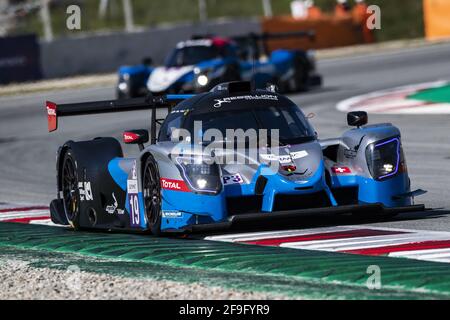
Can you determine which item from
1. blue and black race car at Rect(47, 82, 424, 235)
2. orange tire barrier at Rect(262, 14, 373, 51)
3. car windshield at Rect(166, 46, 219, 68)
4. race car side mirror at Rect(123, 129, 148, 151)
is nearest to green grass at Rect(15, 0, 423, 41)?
orange tire barrier at Rect(262, 14, 373, 51)

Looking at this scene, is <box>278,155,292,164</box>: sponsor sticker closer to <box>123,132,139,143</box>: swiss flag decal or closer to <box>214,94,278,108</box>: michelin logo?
<box>214,94,278,108</box>: michelin logo

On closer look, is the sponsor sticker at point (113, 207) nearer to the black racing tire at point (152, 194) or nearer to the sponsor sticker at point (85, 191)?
the sponsor sticker at point (85, 191)

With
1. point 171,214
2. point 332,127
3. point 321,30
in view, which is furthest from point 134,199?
point 321,30

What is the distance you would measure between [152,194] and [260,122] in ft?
3.90

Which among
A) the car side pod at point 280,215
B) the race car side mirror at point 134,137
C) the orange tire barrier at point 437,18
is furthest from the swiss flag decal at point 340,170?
the orange tire barrier at point 437,18

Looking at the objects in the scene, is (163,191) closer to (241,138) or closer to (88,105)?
(241,138)

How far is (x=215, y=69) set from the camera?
27156 millimetres

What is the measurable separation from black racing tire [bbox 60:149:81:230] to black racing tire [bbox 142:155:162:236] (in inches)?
51.4

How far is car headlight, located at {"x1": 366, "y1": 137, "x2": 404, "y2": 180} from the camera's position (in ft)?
34.8

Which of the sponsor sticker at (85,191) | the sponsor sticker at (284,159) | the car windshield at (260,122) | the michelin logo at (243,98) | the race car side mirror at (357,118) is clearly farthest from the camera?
the sponsor sticker at (85,191)

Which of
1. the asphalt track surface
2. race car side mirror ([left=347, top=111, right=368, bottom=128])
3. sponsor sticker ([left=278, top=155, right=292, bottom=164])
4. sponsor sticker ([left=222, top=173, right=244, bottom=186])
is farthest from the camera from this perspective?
the asphalt track surface

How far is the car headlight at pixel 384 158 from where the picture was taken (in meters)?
10.6
